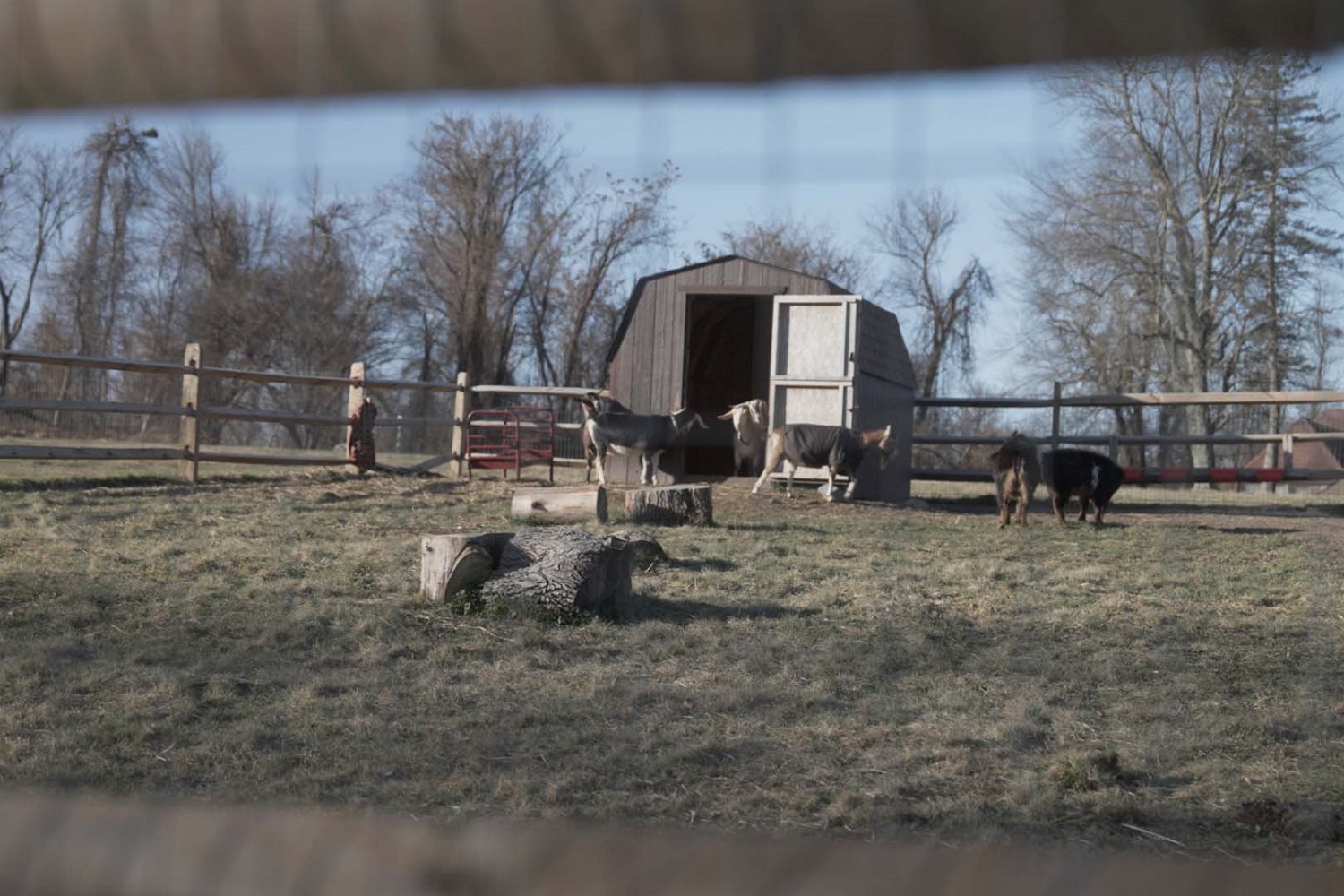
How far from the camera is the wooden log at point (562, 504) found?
404 inches

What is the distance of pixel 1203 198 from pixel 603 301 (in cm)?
1022

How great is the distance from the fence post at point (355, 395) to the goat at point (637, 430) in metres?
2.89

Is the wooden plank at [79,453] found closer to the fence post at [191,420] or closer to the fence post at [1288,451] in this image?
the fence post at [191,420]

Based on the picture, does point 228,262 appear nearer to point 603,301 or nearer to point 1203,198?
point 603,301

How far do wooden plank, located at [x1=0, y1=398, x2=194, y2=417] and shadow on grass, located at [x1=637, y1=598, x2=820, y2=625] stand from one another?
24.7ft

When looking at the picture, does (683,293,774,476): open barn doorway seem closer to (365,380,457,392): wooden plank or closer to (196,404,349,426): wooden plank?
(365,380,457,392): wooden plank

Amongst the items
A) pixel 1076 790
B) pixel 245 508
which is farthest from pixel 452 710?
pixel 245 508

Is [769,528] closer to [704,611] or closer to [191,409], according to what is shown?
[704,611]

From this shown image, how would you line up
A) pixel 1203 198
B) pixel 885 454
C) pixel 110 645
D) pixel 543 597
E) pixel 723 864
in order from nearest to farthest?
pixel 723 864
pixel 110 645
pixel 543 597
pixel 885 454
pixel 1203 198

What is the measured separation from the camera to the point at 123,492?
11.1 metres

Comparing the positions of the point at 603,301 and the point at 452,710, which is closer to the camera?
the point at 452,710

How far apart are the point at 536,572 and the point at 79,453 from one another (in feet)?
24.8

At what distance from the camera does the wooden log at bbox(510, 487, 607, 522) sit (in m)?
10.3

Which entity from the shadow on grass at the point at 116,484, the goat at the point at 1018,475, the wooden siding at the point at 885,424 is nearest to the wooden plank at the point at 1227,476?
the wooden siding at the point at 885,424
